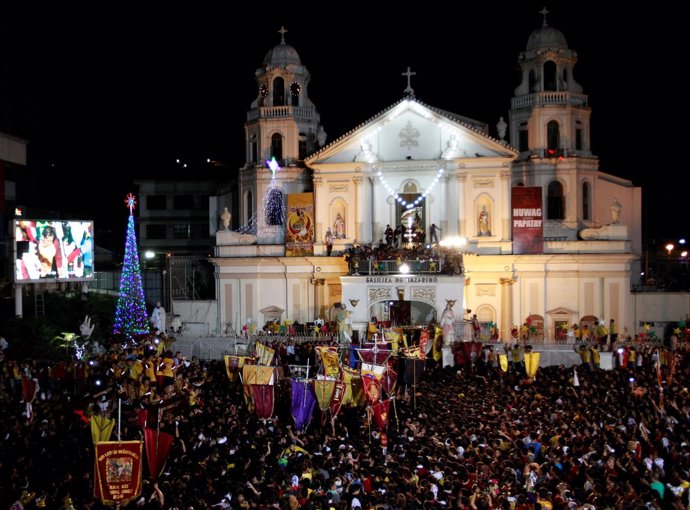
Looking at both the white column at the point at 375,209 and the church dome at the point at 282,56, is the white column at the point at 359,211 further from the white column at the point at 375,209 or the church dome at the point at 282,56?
the church dome at the point at 282,56

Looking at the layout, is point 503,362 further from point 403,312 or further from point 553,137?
point 553,137

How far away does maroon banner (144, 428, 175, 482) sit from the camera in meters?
16.3

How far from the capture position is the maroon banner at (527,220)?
138 feet

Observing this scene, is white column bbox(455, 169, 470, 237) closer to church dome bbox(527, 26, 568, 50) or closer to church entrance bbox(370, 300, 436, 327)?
church entrance bbox(370, 300, 436, 327)

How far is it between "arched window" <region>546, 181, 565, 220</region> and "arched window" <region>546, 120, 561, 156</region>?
185cm

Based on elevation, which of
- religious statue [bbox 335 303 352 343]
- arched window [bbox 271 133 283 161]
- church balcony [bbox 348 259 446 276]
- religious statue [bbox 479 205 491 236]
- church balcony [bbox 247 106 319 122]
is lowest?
religious statue [bbox 335 303 352 343]

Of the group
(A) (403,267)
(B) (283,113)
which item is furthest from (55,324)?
(B) (283,113)

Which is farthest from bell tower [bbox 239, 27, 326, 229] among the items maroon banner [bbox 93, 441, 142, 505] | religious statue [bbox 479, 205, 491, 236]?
maroon banner [bbox 93, 441, 142, 505]

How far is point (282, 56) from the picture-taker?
45.4 metres

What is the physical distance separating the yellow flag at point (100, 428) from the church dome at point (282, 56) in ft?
105

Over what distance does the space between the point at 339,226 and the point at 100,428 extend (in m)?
28.4

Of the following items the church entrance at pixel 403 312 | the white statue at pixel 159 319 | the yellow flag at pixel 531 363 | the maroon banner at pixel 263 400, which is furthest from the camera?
the church entrance at pixel 403 312

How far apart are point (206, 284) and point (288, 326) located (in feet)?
44.9

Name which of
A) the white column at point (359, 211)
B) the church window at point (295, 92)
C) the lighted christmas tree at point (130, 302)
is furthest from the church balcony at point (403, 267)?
the church window at point (295, 92)
